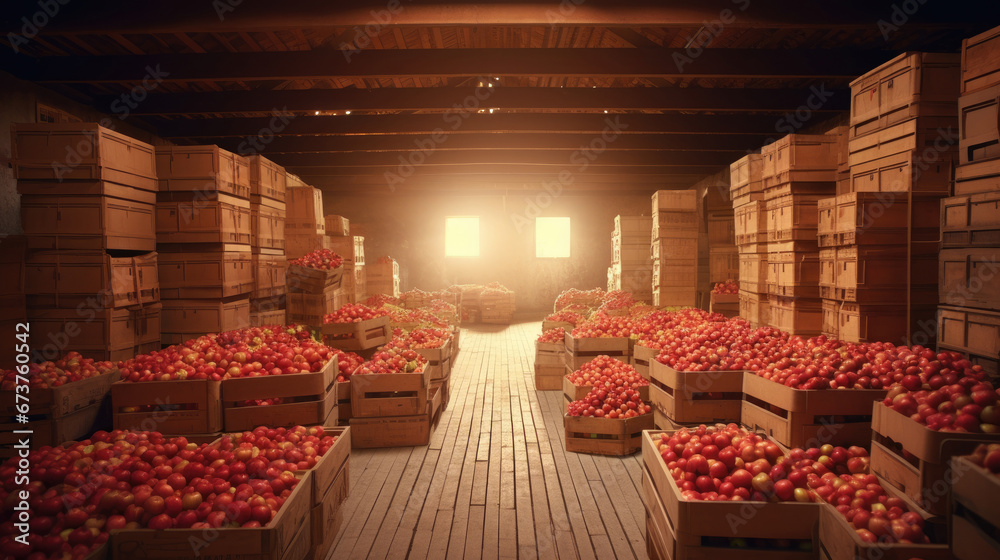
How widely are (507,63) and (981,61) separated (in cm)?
410

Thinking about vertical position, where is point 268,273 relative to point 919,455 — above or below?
above

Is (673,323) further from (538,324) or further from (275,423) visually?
(538,324)

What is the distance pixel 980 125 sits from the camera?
3.46 m

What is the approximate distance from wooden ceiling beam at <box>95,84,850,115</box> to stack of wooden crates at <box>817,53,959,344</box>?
78.6 inches

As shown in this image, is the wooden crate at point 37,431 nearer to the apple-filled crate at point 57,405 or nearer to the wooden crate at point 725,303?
the apple-filled crate at point 57,405

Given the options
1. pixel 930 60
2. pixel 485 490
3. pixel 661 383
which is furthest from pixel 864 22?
pixel 485 490

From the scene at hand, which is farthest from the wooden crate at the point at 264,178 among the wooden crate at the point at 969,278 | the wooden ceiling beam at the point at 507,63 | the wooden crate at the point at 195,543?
the wooden crate at the point at 969,278

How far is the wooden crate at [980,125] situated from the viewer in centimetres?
335

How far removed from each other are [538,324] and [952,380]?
472 inches

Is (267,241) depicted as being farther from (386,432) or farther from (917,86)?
(917,86)

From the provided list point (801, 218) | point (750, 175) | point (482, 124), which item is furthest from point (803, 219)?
point (482, 124)

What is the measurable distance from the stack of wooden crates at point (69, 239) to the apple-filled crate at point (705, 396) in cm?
568

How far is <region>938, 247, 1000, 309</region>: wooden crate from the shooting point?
3361 millimetres

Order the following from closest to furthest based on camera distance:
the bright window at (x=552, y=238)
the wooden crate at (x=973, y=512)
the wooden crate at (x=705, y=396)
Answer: the wooden crate at (x=973, y=512)
the wooden crate at (x=705, y=396)
the bright window at (x=552, y=238)
